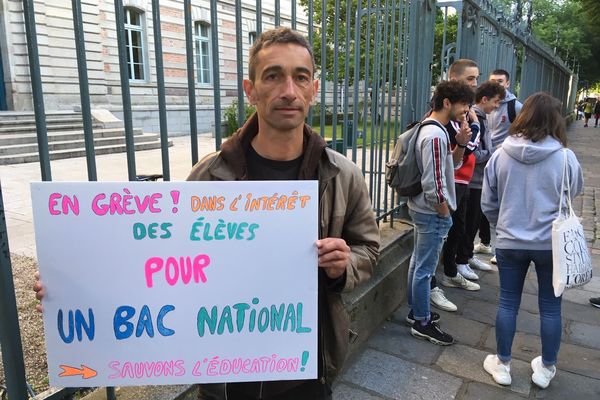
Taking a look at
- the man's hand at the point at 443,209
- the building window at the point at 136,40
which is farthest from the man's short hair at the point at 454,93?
the building window at the point at 136,40

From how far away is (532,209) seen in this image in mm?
2834

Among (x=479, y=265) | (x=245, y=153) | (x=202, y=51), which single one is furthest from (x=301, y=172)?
(x=202, y=51)

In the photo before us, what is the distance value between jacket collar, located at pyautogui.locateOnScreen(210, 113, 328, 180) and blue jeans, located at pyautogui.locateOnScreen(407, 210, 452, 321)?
1.97 m

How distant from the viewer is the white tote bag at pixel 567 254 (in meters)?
2.67

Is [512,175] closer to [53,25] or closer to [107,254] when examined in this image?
[107,254]

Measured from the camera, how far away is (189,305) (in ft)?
4.73

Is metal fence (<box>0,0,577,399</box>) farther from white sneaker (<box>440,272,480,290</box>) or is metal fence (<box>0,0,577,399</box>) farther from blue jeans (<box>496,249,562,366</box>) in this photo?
blue jeans (<box>496,249,562,366</box>)

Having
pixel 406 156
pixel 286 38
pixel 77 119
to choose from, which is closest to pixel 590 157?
pixel 406 156

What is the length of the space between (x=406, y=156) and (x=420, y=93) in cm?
166

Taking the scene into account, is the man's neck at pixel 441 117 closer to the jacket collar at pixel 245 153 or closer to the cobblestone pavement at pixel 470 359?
the cobblestone pavement at pixel 470 359

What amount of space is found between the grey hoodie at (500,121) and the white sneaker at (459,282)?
5.97 feet

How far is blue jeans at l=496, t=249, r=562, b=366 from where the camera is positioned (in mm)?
2861

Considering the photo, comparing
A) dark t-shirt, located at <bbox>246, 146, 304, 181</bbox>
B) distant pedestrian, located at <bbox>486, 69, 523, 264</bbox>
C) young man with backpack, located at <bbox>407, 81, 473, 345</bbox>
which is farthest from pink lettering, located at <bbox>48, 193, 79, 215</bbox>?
distant pedestrian, located at <bbox>486, 69, 523, 264</bbox>

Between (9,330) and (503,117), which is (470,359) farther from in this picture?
(503,117)
